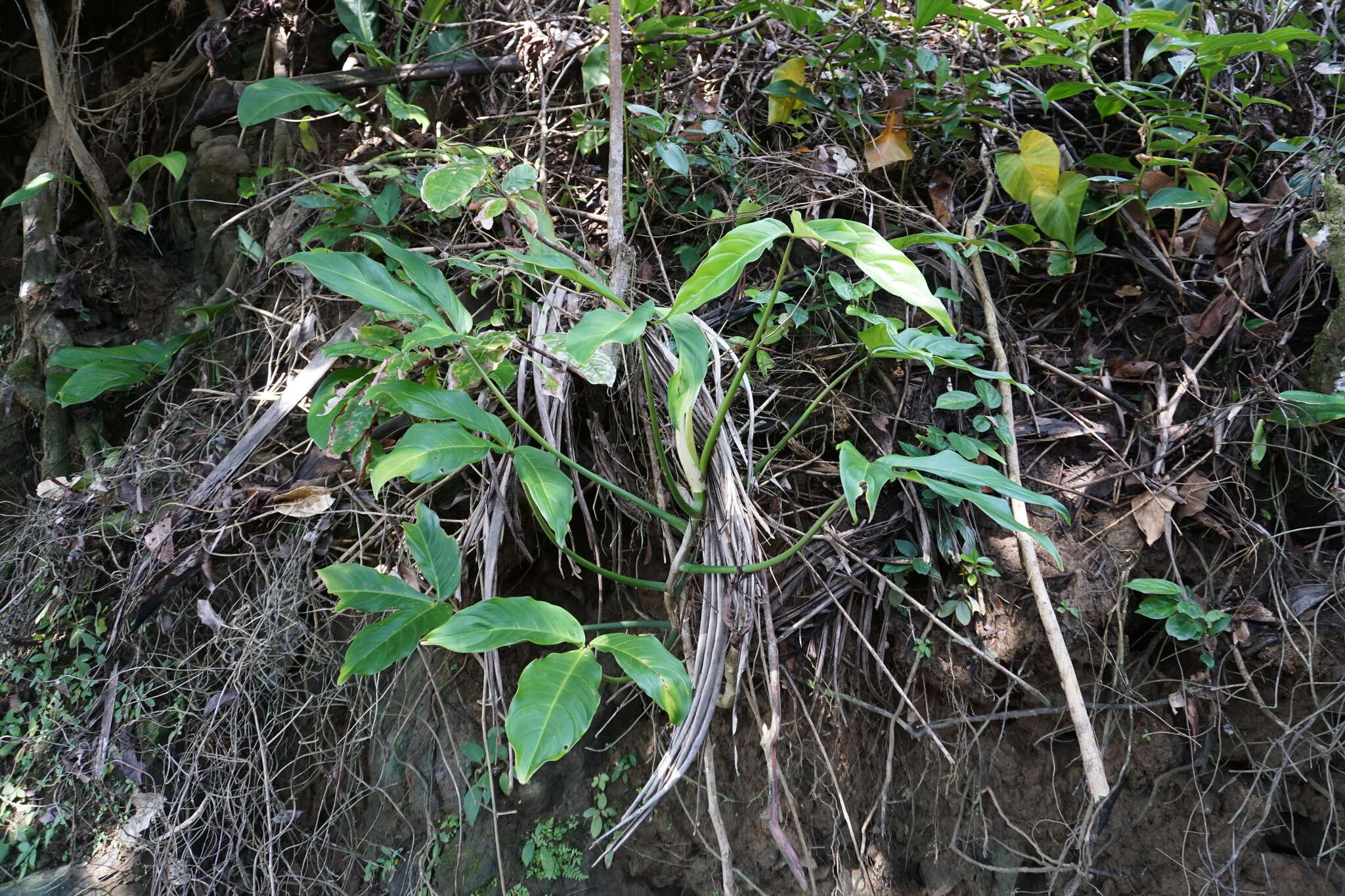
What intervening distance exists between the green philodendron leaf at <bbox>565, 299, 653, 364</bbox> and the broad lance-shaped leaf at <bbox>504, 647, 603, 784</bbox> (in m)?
0.39

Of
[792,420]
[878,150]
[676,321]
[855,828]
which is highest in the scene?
[676,321]

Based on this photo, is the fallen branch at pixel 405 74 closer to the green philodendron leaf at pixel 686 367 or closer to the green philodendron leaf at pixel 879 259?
the green philodendron leaf at pixel 686 367

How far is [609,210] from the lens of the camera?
1.59 m

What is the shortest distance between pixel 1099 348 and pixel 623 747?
57.7 inches

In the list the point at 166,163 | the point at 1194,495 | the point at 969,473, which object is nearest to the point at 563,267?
the point at 969,473

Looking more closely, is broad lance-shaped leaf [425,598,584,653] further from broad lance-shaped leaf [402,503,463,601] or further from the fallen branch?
the fallen branch

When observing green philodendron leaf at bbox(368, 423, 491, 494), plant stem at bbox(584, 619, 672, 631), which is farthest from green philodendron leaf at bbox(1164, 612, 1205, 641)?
green philodendron leaf at bbox(368, 423, 491, 494)

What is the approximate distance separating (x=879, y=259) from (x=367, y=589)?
2.91 ft

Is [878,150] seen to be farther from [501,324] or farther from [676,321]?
[676,321]

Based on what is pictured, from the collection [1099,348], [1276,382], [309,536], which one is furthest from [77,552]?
[1276,382]

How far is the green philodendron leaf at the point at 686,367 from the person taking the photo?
101 centimetres

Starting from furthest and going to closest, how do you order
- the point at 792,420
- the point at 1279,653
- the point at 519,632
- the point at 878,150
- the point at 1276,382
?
the point at 878,150
the point at 792,420
the point at 1276,382
the point at 1279,653
the point at 519,632

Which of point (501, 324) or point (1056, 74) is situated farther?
point (1056, 74)

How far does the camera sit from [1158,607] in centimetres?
152
